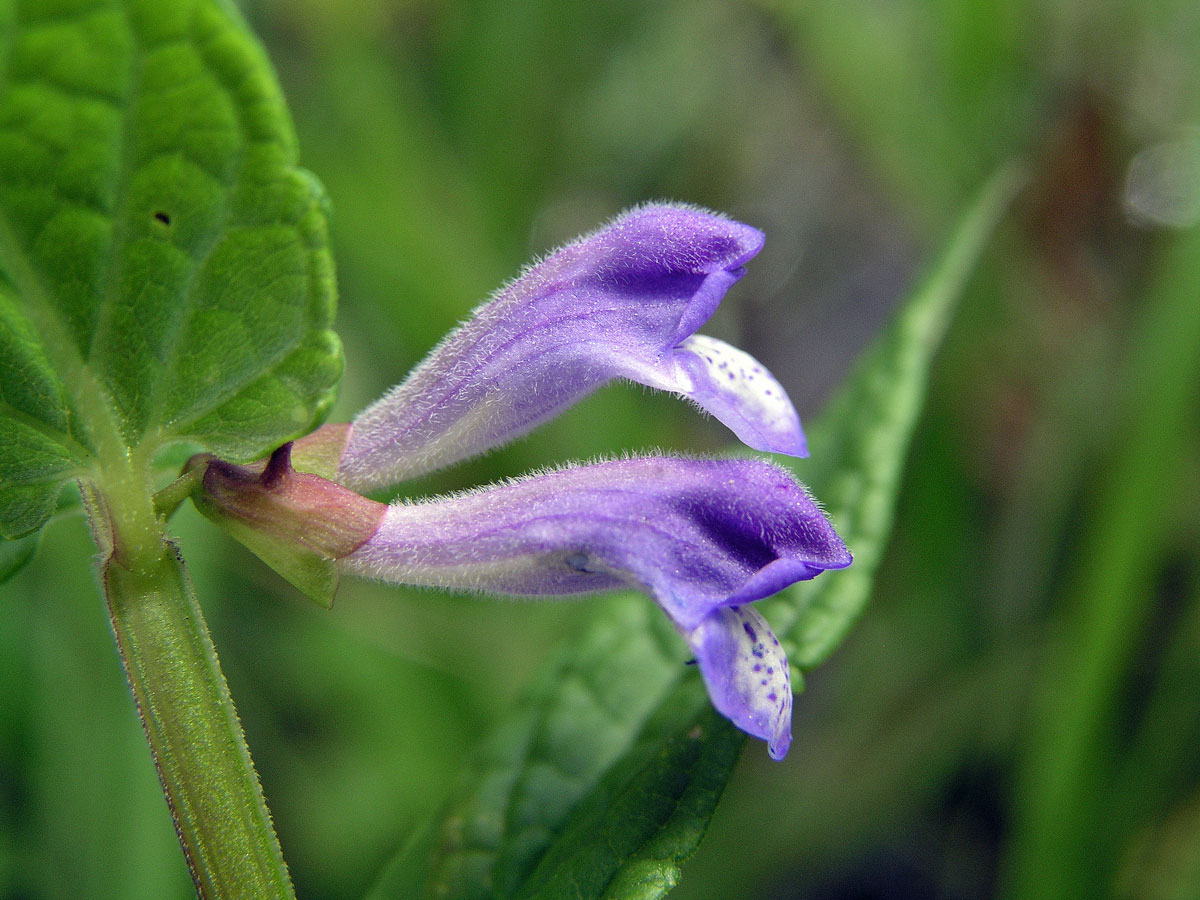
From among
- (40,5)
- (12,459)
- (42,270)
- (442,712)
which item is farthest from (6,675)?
(40,5)

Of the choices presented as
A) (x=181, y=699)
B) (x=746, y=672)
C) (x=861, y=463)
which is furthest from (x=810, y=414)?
(x=181, y=699)

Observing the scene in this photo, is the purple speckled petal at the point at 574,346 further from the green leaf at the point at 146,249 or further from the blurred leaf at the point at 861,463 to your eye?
the blurred leaf at the point at 861,463

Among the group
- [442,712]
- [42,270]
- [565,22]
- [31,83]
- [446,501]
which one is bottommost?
[442,712]

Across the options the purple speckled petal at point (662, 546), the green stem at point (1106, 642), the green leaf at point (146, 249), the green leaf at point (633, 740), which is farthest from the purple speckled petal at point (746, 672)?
the green stem at point (1106, 642)

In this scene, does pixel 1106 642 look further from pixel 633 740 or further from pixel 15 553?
pixel 15 553

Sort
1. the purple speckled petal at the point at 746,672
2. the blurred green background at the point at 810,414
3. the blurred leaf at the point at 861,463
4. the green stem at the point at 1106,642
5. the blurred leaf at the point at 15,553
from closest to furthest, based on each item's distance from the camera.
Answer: the purple speckled petal at the point at 746,672, the blurred leaf at the point at 15,553, the blurred leaf at the point at 861,463, the green stem at the point at 1106,642, the blurred green background at the point at 810,414

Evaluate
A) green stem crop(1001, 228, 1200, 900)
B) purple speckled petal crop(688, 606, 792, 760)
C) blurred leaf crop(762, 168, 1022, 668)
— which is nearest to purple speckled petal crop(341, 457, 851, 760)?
purple speckled petal crop(688, 606, 792, 760)

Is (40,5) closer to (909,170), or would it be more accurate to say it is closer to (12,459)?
(12,459)

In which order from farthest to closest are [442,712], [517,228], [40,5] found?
[517,228], [442,712], [40,5]
